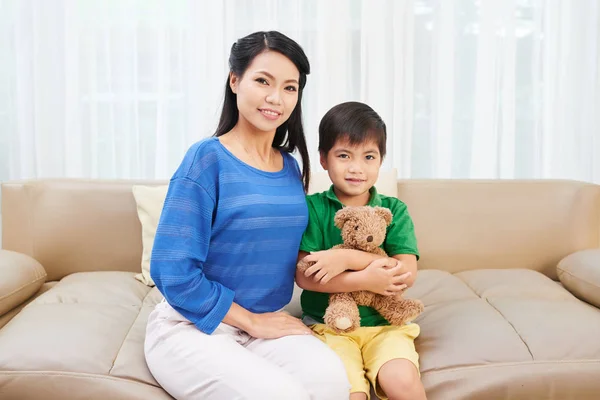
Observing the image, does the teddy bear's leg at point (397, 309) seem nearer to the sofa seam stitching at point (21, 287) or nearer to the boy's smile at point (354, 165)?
the boy's smile at point (354, 165)

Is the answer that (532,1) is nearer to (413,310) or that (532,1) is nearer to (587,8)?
(587,8)

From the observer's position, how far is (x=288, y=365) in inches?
58.1

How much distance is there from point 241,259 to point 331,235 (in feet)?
0.93

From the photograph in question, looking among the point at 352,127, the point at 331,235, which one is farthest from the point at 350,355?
the point at 352,127

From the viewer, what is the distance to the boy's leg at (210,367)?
136 cm

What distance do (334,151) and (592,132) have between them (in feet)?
6.01

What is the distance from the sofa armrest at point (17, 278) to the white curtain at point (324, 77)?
2.78 feet

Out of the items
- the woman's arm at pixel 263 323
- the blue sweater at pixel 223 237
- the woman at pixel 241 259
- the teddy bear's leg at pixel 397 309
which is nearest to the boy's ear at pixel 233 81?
the woman at pixel 241 259

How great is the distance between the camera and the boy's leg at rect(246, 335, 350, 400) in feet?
4.70

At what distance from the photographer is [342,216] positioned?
5.34 feet

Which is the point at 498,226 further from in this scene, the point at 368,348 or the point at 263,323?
the point at 263,323

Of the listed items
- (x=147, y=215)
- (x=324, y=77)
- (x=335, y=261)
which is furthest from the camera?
(x=324, y=77)

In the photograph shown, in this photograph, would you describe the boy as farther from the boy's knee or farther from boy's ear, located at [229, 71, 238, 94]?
boy's ear, located at [229, 71, 238, 94]

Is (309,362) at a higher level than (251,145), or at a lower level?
lower
